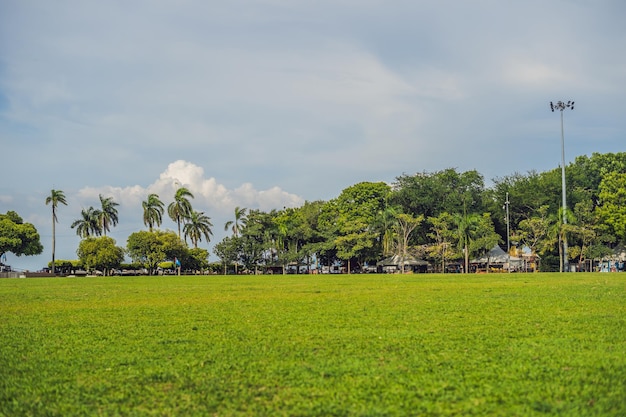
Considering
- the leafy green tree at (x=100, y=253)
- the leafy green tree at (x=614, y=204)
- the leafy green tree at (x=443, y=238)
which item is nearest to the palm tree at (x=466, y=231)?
the leafy green tree at (x=443, y=238)

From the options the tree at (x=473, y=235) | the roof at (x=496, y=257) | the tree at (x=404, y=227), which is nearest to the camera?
the tree at (x=473, y=235)

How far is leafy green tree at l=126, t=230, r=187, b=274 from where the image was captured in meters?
78.8

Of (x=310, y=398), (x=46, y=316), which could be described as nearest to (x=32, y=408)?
(x=310, y=398)

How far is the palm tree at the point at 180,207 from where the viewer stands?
92.9 m

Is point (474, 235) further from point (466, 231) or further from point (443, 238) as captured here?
point (443, 238)

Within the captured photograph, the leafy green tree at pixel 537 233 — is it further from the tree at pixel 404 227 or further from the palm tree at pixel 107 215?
the palm tree at pixel 107 215

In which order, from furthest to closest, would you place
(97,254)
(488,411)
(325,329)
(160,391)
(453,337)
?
(97,254) → (325,329) → (453,337) → (160,391) → (488,411)

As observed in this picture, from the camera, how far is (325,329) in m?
10.6

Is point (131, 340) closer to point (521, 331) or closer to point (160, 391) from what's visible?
point (160, 391)

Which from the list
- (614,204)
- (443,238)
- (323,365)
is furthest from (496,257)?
(323,365)

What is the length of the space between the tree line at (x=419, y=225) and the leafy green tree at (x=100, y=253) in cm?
15

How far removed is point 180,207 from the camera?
305ft

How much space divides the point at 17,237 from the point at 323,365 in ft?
280

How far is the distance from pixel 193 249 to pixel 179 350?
83202mm
